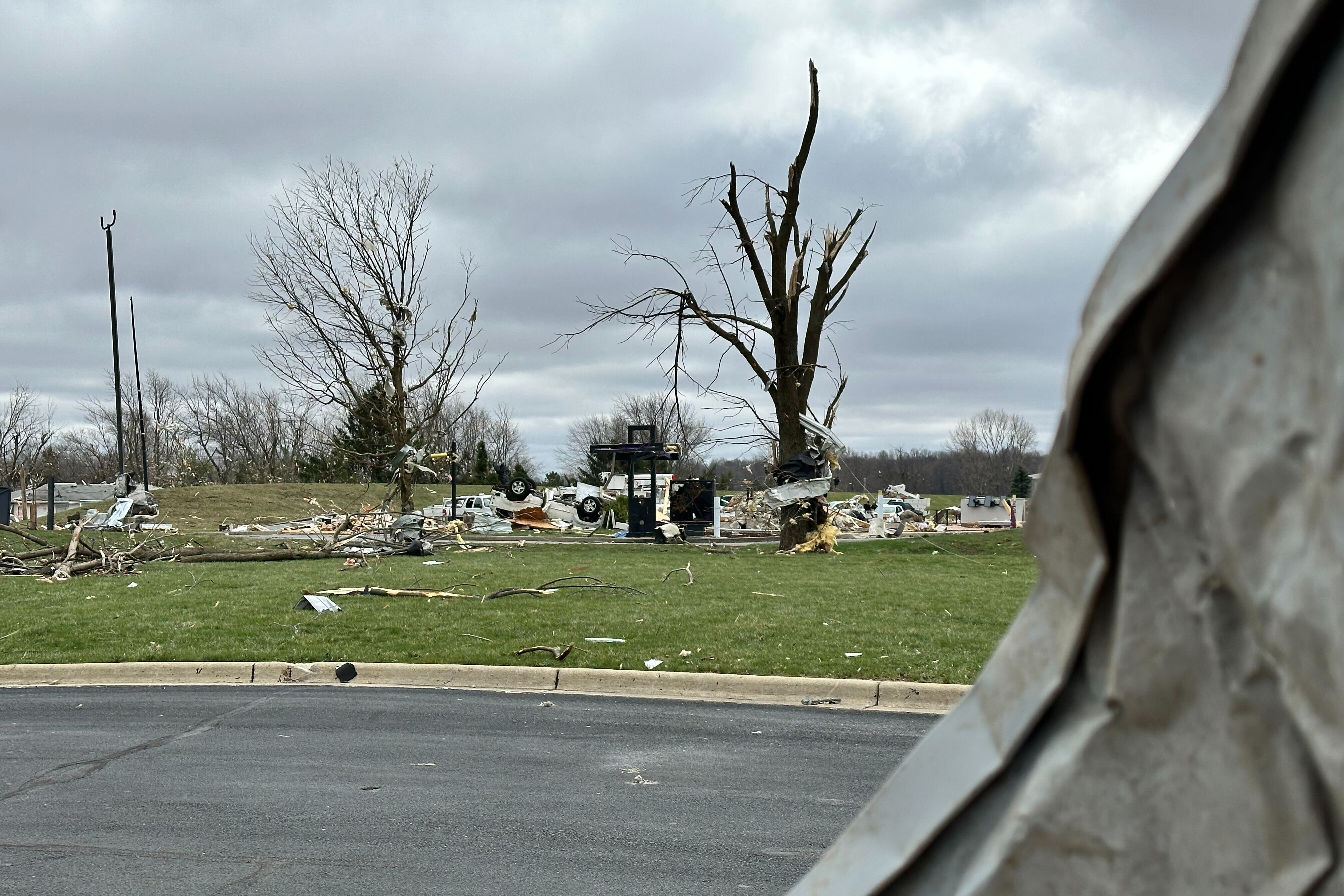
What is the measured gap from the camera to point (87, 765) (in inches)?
253

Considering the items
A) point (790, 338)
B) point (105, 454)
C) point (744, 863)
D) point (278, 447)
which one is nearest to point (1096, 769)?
point (744, 863)

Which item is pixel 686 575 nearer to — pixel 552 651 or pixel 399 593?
pixel 399 593

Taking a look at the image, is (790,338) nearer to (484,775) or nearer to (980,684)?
(484,775)

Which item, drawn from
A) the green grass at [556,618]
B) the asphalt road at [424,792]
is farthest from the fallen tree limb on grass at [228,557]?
the asphalt road at [424,792]

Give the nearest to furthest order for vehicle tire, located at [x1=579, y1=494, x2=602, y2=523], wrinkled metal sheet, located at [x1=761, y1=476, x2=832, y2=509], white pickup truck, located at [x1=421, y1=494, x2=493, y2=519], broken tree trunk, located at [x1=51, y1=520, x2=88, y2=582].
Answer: broken tree trunk, located at [x1=51, y1=520, x2=88, y2=582] → wrinkled metal sheet, located at [x1=761, y1=476, x2=832, y2=509] → vehicle tire, located at [x1=579, y1=494, x2=602, y2=523] → white pickup truck, located at [x1=421, y1=494, x2=493, y2=519]

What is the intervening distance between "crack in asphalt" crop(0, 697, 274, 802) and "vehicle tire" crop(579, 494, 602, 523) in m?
30.7

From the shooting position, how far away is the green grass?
940 centimetres

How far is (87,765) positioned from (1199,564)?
700 cm

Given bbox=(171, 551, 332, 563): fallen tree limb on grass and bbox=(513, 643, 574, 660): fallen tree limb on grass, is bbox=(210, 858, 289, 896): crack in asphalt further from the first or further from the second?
bbox=(171, 551, 332, 563): fallen tree limb on grass

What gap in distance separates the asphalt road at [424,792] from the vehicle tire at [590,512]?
29.8 m

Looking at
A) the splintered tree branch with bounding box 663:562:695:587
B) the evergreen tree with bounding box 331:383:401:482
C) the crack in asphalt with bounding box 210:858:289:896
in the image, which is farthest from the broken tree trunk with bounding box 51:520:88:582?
the crack in asphalt with bounding box 210:858:289:896

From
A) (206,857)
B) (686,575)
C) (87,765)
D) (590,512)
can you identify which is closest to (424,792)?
(206,857)

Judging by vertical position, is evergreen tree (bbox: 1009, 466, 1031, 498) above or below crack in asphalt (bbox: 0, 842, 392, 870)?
above

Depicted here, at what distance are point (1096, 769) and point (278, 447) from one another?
252 ft
